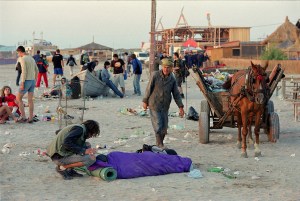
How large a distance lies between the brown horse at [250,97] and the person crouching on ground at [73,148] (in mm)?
3247

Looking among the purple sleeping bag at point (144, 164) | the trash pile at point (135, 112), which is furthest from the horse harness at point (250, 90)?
the trash pile at point (135, 112)

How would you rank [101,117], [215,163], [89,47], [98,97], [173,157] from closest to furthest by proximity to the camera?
1. [173,157]
2. [215,163]
3. [101,117]
4. [98,97]
5. [89,47]

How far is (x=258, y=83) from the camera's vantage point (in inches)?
427

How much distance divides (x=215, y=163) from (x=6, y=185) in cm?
357

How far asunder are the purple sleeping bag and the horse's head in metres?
2.27

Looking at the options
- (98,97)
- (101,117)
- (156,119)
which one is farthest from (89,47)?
(156,119)

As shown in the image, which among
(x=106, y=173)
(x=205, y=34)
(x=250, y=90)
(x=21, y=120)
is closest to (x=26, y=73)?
(x=21, y=120)

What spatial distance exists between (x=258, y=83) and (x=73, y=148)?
3.94 m

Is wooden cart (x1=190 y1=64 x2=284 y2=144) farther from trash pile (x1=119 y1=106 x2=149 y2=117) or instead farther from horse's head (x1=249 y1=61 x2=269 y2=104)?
trash pile (x1=119 y1=106 x2=149 y2=117)

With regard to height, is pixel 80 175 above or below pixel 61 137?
below

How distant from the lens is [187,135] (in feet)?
43.5

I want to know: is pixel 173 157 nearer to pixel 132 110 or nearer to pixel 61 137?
pixel 61 137

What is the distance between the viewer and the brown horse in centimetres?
1084

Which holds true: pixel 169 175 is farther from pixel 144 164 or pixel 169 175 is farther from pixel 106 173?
pixel 106 173
